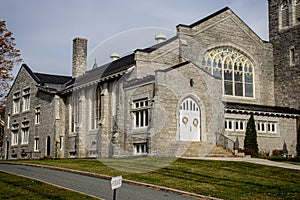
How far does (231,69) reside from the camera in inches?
1526

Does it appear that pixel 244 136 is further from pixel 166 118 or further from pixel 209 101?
pixel 166 118

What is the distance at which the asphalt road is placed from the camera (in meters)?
14.7

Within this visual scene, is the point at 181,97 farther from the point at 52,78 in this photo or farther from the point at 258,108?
the point at 52,78

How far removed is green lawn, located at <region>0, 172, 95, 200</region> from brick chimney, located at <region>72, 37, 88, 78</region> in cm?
2853

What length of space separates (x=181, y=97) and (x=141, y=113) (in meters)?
2.88

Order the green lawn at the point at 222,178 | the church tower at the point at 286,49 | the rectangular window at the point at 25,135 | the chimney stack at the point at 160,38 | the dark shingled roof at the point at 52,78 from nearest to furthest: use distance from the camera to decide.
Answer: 1. the green lawn at the point at 222,178
2. the church tower at the point at 286,49
3. the chimney stack at the point at 160,38
4. the dark shingled roof at the point at 52,78
5. the rectangular window at the point at 25,135

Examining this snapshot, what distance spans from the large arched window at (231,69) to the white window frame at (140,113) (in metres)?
8.08

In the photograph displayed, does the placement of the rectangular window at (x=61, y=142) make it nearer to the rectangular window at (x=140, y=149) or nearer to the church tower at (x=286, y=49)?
the rectangular window at (x=140, y=149)

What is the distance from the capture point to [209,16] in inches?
1510

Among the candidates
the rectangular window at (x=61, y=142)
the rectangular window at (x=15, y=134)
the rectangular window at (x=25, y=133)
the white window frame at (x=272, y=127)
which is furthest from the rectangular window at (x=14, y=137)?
the white window frame at (x=272, y=127)

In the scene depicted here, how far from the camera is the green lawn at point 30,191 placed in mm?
14383

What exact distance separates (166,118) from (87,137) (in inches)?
430

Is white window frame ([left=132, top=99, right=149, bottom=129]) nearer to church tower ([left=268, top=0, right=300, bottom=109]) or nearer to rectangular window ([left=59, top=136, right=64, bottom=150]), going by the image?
rectangular window ([left=59, top=136, right=64, bottom=150])

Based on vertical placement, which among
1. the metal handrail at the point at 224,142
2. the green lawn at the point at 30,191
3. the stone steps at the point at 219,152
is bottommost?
the green lawn at the point at 30,191
